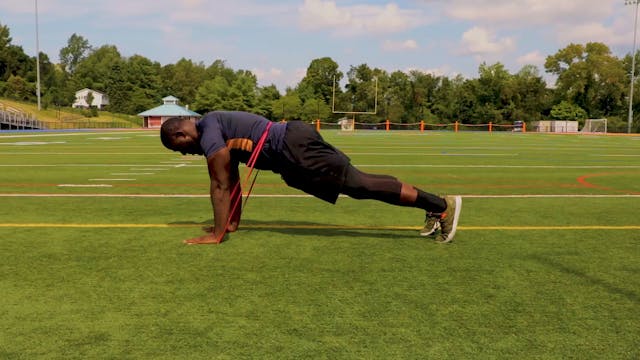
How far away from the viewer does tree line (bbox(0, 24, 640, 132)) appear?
3002 inches

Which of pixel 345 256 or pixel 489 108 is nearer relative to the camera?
pixel 345 256

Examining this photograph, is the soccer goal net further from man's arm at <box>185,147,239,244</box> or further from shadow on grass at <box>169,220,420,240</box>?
man's arm at <box>185,147,239,244</box>

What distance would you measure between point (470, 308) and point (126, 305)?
2023 millimetres

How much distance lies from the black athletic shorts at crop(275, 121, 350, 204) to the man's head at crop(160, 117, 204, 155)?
2.58 feet

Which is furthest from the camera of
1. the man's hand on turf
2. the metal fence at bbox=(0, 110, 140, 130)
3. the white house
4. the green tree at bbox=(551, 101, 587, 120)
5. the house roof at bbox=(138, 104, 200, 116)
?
the white house

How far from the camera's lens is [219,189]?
4520 millimetres

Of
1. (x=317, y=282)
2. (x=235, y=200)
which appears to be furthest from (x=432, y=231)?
(x=235, y=200)

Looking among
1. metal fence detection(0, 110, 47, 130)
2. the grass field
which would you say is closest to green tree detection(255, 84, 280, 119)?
metal fence detection(0, 110, 47, 130)

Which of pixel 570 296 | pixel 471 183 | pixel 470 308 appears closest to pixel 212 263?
pixel 470 308

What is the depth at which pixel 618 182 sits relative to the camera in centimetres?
975

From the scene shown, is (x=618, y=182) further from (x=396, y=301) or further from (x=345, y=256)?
(x=396, y=301)

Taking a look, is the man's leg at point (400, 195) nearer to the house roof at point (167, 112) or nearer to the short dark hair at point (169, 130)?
the short dark hair at point (169, 130)

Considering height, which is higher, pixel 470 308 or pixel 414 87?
pixel 414 87

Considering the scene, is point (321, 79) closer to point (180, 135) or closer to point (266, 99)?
point (266, 99)
